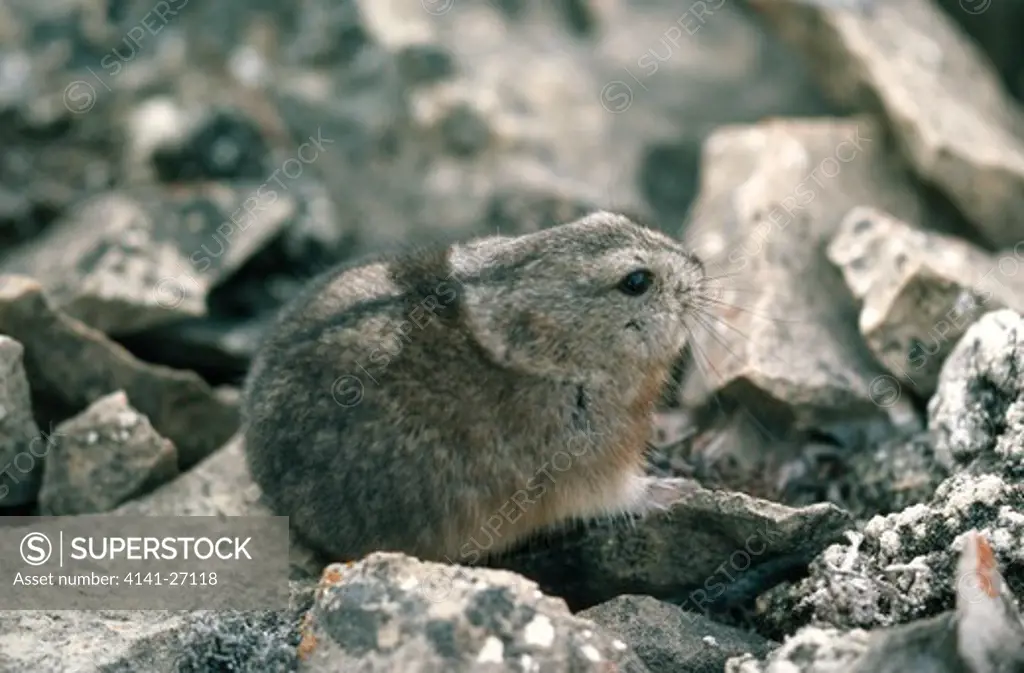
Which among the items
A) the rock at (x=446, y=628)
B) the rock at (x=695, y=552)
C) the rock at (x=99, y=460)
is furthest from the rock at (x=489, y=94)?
the rock at (x=446, y=628)

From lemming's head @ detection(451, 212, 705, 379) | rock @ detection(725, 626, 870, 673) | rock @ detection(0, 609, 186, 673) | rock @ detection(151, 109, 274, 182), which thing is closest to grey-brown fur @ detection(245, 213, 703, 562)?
lemming's head @ detection(451, 212, 705, 379)

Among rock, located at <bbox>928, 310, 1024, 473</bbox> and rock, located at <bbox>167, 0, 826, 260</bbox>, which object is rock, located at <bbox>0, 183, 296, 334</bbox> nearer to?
rock, located at <bbox>167, 0, 826, 260</bbox>

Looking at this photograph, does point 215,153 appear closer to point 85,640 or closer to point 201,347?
point 201,347

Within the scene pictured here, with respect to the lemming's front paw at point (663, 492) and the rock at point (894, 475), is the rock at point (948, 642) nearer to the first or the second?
the lemming's front paw at point (663, 492)

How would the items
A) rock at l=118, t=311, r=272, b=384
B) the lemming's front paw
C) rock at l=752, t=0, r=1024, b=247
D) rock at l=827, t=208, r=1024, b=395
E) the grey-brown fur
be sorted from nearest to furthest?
the grey-brown fur, the lemming's front paw, rock at l=827, t=208, r=1024, b=395, rock at l=118, t=311, r=272, b=384, rock at l=752, t=0, r=1024, b=247

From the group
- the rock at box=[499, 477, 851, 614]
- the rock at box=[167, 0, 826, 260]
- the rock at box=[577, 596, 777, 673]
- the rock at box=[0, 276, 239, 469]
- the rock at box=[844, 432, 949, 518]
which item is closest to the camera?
the rock at box=[577, 596, 777, 673]
